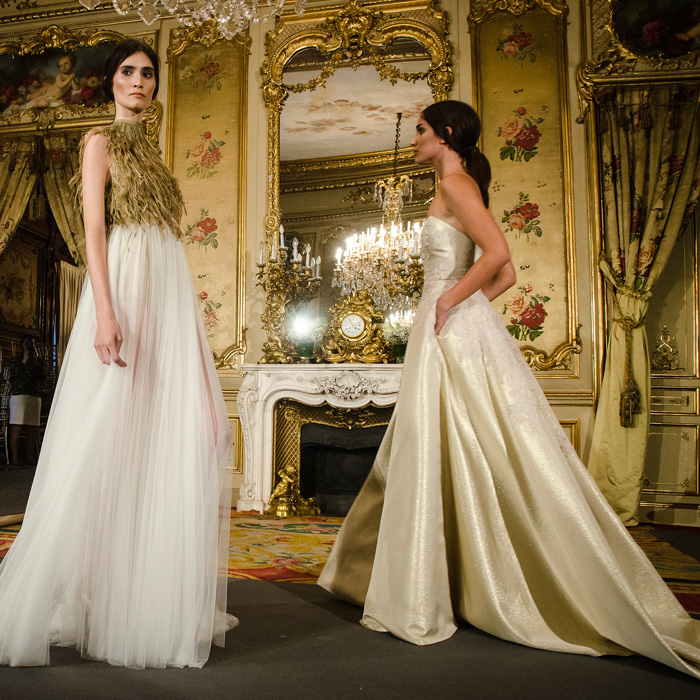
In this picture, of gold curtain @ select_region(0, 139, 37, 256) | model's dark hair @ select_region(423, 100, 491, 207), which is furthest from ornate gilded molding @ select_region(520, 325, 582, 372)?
gold curtain @ select_region(0, 139, 37, 256)

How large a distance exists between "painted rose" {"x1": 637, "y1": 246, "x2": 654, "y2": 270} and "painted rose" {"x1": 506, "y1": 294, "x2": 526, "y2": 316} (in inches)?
29.9

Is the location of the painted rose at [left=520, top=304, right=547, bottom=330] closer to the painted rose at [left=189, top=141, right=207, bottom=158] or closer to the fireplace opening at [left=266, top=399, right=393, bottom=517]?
the fireplace opening at [left=266, top=399, right=393, bottom=517]

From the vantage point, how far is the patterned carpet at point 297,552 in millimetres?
2541

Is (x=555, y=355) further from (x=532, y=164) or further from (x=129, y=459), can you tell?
(x=129, y=459)

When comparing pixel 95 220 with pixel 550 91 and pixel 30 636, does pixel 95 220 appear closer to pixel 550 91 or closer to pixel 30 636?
pixel 30 636

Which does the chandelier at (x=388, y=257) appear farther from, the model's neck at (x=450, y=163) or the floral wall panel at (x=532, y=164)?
the model's neck at (x=450, y=163)

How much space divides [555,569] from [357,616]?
0.62m

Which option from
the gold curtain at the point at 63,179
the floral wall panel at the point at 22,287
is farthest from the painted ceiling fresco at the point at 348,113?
the floral wall panel at the point at 22,287

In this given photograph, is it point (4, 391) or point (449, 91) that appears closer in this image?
point (449, 91)

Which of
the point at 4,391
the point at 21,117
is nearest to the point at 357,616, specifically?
the point at 21,117

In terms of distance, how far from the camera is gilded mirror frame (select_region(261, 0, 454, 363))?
4730mm

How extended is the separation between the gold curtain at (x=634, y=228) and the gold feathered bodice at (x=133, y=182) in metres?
3.31

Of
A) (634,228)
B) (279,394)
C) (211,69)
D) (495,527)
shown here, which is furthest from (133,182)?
(211,69)

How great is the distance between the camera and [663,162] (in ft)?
14.4
